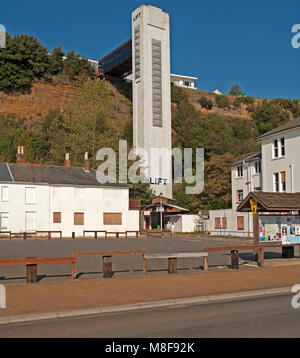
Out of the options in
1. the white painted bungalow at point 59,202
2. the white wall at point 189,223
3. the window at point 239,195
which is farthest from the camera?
the white wall at point 189,223

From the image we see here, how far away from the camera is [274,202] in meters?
18.2

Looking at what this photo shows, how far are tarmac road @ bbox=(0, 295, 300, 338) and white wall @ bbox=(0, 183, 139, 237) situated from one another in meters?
36.1

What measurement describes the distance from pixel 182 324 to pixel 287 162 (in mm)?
34449

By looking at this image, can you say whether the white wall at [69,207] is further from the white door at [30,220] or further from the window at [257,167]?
the window at [257,167]

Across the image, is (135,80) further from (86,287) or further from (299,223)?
(86,287)

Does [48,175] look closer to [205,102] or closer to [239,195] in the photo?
[239,195]

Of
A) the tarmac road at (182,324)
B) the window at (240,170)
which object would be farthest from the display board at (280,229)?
the window at (240,170)

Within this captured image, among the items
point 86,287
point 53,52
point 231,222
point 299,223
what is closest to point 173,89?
point 53,52

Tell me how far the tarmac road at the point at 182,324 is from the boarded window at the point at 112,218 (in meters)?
38.1

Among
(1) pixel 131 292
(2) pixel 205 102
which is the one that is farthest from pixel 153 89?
(1) pixel 131 292

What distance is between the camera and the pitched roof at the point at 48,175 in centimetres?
4472

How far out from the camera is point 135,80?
7019 cm

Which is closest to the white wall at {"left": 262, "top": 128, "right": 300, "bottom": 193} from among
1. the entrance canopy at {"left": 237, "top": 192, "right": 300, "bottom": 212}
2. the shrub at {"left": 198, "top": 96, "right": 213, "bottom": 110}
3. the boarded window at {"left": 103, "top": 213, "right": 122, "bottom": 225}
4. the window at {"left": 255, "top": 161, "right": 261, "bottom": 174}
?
the window at {"left": 255, "top": 161, "right": 261, "bottom": 174}

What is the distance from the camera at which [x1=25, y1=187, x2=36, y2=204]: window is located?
44125mm
